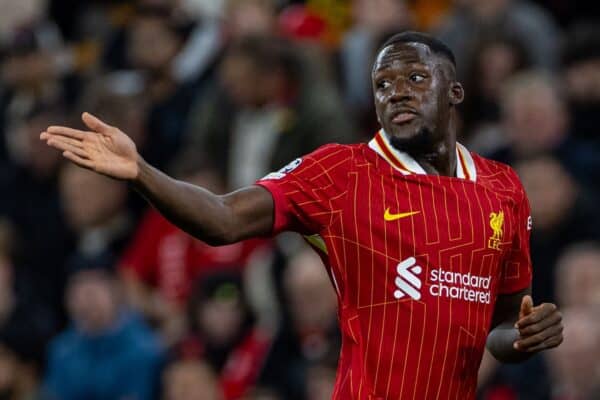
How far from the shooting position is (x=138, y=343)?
30.1 feet

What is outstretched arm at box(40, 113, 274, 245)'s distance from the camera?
452 centimetres

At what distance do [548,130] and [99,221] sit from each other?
299 centimetres

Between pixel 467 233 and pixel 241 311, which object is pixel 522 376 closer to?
pixel 241 311

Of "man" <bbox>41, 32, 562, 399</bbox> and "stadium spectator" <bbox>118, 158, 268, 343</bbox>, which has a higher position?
"stadium spectator" <bbox>118, 158, 268, 343</bbox>

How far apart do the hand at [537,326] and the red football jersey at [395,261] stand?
16cm

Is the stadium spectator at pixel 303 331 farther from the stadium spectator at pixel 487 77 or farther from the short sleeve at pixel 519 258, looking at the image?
the short sleeve at pixel 519 258

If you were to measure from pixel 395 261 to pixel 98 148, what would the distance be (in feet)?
3.28

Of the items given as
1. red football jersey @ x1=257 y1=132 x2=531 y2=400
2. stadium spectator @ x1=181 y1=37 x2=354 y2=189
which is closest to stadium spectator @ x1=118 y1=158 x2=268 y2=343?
stadium spectator @ x1=181 y1=37 x2=354 y2=189

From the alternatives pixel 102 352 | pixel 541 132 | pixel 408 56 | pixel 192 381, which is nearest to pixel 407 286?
pixel 408 56

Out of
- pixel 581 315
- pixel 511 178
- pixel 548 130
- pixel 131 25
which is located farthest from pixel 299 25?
pixel 511 178

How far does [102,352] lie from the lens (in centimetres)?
925

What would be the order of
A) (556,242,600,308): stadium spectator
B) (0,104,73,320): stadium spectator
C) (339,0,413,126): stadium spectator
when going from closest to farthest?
(556,242,600,308): stadium spectator < (339,0,413,126): stadium spectator < (0,104,73,320): stadium spectator

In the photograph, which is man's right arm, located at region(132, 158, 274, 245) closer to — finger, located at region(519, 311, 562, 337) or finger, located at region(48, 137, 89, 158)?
finger, located at region(48, 137, 89, 158)

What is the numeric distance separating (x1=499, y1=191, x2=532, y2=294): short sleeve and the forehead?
1.96ft
